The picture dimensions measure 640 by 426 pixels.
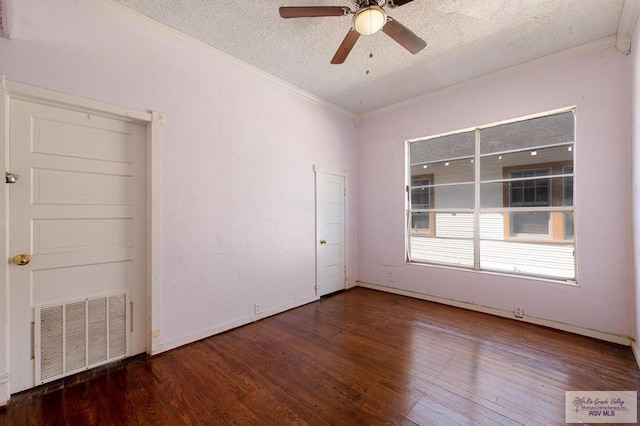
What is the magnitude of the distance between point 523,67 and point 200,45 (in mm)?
3763

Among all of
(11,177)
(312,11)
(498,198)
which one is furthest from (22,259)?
(498,198)

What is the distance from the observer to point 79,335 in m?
2.24

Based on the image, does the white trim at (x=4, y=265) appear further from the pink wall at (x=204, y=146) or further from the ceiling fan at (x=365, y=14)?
the ceiling fan at (x=365, y=14)

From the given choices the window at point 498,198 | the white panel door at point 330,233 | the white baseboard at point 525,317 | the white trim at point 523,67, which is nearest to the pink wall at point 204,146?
the white panel door at point 330,233

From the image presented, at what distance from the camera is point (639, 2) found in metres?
2.27

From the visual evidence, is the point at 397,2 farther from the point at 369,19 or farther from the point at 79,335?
the point at 79,335

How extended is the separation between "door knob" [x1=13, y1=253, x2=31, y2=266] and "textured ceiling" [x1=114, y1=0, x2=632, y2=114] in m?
2.21

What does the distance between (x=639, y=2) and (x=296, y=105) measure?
3.46m

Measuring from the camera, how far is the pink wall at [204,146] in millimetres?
2141

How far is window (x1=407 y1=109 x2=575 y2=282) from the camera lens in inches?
126

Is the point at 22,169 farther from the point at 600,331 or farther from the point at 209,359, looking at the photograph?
the point at 600,331

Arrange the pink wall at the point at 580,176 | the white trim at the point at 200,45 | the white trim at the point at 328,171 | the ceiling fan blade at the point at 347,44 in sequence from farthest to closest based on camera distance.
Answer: the white trim at the point at 328,171, the pink wall at the point at 580,176, the white trim at the point at 200,45, the ceiling fan blade at the point at 347,44

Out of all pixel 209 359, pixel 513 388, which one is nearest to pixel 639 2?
pixel 513 388

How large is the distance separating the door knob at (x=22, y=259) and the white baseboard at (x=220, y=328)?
1.24 meters
